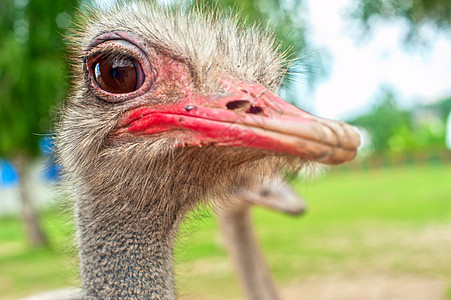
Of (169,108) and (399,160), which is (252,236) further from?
(399,160)

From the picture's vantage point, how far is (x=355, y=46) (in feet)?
14.4

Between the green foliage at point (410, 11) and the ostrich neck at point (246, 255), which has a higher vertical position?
the green foliage at point (410, 11)

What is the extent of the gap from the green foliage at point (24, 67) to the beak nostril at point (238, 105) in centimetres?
671

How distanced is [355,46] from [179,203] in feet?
11.0

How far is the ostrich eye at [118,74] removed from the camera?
1284 mm

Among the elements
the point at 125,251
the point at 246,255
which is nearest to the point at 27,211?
the point at 246,255

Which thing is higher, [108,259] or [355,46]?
[355,46]

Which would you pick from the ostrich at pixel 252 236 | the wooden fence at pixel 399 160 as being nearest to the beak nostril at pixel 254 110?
the ostrich at pixel 252 236

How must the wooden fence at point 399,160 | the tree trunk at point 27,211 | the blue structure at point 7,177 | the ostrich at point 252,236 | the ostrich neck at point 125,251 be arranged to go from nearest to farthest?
the ostrich neck at point 125,251 < the ostrich at point 252,236 < the tree trunk at point 27,211 < the blue structure at point 7,177 < the wooden fence at point 399,160

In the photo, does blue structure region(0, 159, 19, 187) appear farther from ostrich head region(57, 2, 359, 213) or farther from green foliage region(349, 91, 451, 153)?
green foliage region(349, 91, 451, 153)

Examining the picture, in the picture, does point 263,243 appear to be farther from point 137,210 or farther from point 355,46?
point 137,210

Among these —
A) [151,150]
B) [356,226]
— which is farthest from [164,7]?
[356,226]

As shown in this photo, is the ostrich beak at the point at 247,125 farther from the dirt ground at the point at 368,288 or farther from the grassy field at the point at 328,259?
the dirt ground at the point at 368,288

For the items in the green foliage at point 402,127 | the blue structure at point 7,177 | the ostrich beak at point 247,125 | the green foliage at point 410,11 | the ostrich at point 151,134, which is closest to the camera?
the ostrich beak at point 247,125
